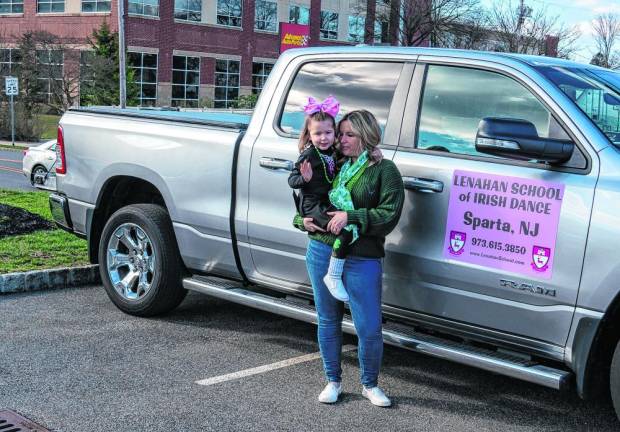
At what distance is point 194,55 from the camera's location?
47.0 meters

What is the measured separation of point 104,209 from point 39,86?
33.6 meters

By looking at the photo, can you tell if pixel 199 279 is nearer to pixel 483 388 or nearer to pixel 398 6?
pixel 483 388

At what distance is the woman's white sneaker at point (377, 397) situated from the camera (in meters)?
4.66

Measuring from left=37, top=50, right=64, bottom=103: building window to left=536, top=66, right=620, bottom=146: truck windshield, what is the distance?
36.1m

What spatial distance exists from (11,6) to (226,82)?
13.3 m

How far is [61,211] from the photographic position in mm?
6906

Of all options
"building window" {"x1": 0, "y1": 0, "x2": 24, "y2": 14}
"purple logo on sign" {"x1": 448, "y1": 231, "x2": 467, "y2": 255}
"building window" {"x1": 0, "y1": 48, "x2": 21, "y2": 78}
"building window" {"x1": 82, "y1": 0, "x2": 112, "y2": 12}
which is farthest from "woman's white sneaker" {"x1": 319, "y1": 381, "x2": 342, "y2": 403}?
"building window" {"x1": 0, "y1": 0, "x2": 24, "y2": 14}

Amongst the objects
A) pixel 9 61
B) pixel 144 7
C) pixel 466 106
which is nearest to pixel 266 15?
pixel 144 7

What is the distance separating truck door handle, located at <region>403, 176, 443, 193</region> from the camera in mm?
4543

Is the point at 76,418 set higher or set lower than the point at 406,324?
lower

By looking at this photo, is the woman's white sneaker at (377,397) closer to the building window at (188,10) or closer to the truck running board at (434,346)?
the truck running board at (434,346)

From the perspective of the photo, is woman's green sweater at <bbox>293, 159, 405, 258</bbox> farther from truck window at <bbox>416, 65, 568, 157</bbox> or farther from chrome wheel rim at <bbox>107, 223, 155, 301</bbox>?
chrome wheel rim at <bbox>107, 223, 155, 301</bbox>

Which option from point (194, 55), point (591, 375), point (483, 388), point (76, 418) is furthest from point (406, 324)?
point (194, 55)

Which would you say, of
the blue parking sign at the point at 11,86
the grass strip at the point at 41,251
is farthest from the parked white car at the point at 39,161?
the blue parking sign at the point at 11,86
